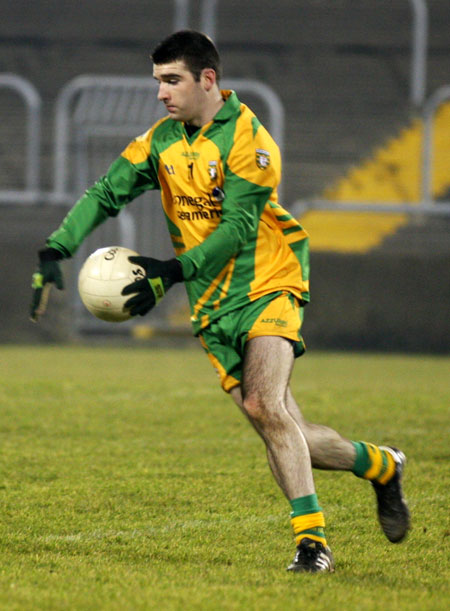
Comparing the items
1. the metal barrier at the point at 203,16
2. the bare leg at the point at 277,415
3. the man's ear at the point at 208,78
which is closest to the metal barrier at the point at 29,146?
the metal barrier at the point at 203,16

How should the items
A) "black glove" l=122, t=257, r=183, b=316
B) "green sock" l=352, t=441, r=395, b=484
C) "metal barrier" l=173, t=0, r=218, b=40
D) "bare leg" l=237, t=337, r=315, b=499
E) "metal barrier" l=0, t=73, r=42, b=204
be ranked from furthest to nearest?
"metal barrier" l=173, t=0, r=218, b=40 → "metal barrier" l=0, t=73, r=42, b=204 → "green sock" l=352, t=441, r=395, b=484 → "bare leg" l=237, t=337, r=315, b=499 → "black glove" l=122, t=257, r=183, b=316

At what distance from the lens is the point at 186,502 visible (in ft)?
18.5

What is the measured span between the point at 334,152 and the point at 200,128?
52.8 ft

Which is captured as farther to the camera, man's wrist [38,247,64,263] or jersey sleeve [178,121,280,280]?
man's wrist [38,247,64,263]

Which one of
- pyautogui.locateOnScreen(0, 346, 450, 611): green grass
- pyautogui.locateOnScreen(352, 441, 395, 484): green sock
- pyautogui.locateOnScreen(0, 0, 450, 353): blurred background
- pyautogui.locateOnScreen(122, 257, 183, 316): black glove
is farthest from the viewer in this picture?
pyautogui.locateOnScreen(0, 0, 450, 353): blurred background

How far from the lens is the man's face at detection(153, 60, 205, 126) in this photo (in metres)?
4.51

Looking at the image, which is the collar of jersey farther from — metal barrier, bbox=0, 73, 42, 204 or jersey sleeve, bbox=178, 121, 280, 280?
metal barrier, bbox=0, 73, 42, 204

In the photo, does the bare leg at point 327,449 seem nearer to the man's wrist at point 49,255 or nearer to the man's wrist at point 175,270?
the man's wrist at point 175,270

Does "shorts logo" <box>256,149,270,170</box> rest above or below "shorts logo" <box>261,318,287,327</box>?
above

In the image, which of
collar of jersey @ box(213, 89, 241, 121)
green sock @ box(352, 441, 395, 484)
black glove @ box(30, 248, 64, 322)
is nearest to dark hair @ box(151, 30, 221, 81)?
collar of jersey @ box(213, 89, 241, 121)

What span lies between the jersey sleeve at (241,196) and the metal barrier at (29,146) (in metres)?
12.3

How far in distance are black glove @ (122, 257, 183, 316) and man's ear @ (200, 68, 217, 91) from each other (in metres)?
0.76

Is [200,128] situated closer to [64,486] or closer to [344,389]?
[64,486]

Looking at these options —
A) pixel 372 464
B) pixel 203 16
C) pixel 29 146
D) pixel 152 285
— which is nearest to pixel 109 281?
pixel 152 285
